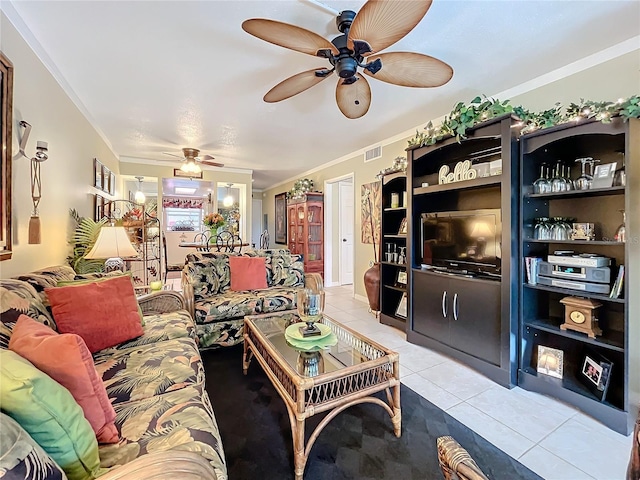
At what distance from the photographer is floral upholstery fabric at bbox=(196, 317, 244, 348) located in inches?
Result: 111

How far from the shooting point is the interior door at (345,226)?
242 inches

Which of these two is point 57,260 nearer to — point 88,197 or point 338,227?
point 88,197

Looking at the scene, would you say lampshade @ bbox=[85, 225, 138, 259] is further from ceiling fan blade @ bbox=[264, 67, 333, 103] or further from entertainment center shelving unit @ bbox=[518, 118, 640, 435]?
entertainment center shelving unit @ bbox=[518, 118, 640, 435]

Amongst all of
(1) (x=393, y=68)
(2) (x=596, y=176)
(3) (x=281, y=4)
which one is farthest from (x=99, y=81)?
(2) (x=596, y=176)

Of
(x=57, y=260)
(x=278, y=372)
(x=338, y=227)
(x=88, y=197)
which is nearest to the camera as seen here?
(x=278, y=372)

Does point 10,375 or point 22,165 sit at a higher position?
point 22,165

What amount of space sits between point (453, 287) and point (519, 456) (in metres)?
1.31

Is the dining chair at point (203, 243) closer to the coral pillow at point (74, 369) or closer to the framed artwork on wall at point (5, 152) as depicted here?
the framed artwork on wall at point (5, 152)

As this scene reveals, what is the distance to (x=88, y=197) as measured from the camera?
338 cm

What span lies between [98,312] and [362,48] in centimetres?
222

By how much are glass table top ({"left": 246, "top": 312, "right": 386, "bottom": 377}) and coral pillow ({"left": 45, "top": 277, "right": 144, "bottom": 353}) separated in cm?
85

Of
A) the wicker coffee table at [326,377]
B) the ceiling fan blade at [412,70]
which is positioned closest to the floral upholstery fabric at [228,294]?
the wicker coffee table at [326,377]

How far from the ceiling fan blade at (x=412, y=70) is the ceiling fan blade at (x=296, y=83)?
0.34m

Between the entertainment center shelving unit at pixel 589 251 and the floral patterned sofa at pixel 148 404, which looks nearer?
the floral patterned sofa at pixel 148 404
